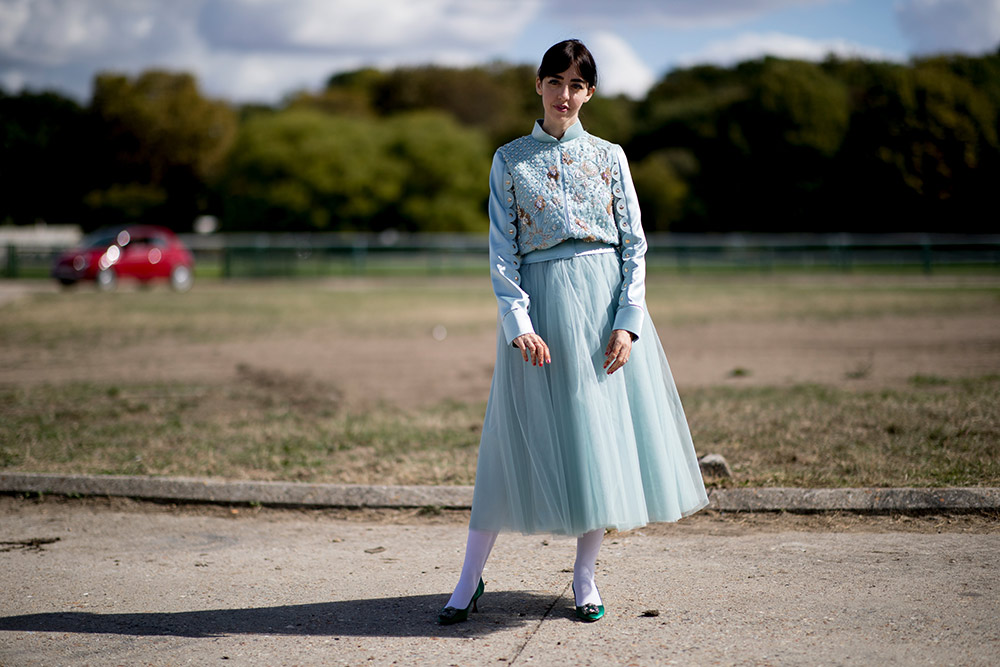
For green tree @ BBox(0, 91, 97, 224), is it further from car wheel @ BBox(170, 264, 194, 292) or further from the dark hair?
the dark hair

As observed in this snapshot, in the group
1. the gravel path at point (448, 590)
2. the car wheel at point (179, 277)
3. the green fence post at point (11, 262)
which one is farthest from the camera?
the green fence post at point (11, 262)

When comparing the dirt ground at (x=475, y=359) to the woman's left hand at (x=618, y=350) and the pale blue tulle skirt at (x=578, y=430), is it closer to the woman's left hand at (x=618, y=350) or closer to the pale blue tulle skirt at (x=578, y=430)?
the pale blue tulle skirt at (x=578, y=430)

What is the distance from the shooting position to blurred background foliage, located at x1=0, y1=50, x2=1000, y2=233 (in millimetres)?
12344

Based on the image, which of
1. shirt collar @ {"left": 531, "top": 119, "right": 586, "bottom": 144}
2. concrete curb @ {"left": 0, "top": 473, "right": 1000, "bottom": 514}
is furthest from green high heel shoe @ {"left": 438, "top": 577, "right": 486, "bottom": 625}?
Result: shirt collar @ {"left": 531, "top": 119, "right": 586, "bottom": 144}

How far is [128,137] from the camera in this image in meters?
52.9

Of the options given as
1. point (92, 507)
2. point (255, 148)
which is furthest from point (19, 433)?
point (255, 148)

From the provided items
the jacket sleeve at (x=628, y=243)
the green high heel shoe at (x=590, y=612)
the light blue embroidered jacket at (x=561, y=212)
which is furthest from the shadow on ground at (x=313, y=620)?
the jacket sleeve at (x=628, y=243)

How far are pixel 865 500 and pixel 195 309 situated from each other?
16800mm

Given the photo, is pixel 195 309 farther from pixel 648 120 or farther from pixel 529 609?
pixel 648 120

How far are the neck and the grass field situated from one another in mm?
2454

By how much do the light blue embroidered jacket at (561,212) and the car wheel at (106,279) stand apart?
25.6m

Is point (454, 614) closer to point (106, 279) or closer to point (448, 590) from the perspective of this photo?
point (448, 590)

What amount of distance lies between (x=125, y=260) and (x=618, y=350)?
26481mm

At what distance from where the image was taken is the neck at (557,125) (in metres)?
3.61
